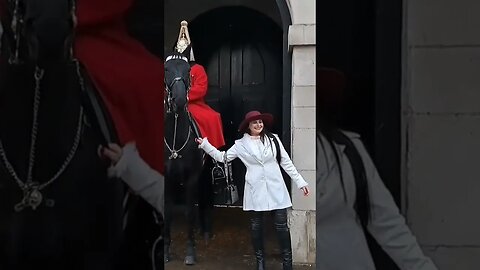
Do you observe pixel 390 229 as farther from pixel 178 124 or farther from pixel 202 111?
pixel 202 111

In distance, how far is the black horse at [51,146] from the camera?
1.31m

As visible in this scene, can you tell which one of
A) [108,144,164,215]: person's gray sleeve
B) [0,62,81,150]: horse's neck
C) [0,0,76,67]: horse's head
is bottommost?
[108,144,164,215]: person's gray sleeve

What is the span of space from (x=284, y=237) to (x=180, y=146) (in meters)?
0.84

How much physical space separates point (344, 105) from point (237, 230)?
2954 mm

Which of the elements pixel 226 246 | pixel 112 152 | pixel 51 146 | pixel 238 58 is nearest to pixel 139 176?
pixel 112 152

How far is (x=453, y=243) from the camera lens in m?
1.22

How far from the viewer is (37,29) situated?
1.31m

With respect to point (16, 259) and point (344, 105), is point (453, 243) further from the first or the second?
point (16, 259)

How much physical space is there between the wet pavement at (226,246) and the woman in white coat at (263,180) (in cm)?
15

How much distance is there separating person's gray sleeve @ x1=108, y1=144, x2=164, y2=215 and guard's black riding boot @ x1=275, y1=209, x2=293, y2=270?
2234 mm

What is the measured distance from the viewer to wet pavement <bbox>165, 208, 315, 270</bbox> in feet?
12.2

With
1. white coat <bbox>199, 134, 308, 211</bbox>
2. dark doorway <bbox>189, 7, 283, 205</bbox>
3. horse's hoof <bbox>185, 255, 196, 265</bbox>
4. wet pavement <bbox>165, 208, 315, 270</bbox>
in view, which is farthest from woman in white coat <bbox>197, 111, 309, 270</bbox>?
dark doorway <bbox>189, 7, 283, 205</bbox>

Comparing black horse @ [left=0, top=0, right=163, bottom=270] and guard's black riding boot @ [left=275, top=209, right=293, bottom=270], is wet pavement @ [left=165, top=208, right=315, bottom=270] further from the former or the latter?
black horse @ [left=0, top=0, right=163, bottom=270]

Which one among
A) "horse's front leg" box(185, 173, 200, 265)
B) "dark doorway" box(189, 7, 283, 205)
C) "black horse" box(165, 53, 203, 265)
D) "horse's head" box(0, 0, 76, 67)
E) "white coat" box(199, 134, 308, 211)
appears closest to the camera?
"horse's head" box(0, 0, 76, 67)
